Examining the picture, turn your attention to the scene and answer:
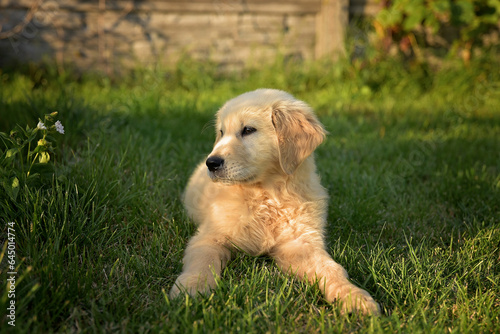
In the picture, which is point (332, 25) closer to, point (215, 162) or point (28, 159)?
point (215, 162)

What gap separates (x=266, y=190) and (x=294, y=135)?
1.05 feet

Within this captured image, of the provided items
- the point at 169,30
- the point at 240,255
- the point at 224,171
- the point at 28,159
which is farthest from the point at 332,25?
the point at 28,159

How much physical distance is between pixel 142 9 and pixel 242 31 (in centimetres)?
142

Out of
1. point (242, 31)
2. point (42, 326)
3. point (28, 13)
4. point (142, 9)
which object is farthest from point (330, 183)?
point (28, 13)

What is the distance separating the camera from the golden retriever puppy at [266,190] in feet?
6.67

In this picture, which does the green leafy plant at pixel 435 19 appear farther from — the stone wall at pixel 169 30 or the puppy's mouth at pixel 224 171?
the puppy's mouth at pixel 224 171

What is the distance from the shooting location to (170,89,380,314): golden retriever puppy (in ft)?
6.67

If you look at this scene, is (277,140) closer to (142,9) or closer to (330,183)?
(330,183)

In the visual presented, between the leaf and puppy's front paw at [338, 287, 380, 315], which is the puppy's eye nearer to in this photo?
puppy's front paw at [338, 287, 380, 315]

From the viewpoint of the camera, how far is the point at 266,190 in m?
2.22

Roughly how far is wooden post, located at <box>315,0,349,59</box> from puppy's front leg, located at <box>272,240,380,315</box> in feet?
14.6

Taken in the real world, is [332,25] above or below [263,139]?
above

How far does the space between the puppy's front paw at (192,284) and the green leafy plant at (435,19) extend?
4771mm

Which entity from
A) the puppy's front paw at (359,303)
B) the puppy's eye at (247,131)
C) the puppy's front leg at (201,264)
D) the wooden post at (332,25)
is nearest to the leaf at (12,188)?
the puppy's front leg at (201,264)
